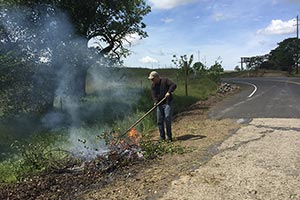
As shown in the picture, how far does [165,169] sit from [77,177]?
4.54 ft

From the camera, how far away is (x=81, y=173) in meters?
5.51

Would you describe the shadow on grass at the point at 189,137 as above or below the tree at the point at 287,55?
below

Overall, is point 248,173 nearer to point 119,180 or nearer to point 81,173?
point 119,180

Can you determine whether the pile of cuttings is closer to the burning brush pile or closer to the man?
the burning brush pile

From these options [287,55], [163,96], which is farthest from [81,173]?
[287,55]

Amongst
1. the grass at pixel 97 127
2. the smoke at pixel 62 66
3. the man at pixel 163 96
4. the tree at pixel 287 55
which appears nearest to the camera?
the grass at pixel 97 127

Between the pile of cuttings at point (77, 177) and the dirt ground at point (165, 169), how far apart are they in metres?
0.25

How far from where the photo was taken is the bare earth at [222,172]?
4297 mm

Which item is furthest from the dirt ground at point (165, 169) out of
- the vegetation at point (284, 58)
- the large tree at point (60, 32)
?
the vegetation at point (284, 58)

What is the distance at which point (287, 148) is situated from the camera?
6105mm

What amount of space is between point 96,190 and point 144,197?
807mm

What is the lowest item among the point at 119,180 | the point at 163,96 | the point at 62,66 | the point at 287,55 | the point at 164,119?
the point at 119,180

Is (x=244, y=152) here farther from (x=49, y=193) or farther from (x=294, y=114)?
(x=294, y=114)

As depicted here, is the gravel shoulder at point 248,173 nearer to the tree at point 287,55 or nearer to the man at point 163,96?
the man at point 163,96
